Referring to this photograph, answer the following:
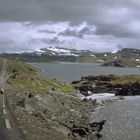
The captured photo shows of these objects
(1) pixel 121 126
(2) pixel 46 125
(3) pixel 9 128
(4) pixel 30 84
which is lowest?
(1) pixel 121 126

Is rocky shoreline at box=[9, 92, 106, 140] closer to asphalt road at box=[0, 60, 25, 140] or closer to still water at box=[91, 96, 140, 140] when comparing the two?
asphalt road at box=[0, 60, 25, 140]

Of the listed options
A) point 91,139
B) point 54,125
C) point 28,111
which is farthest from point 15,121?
point 28,111

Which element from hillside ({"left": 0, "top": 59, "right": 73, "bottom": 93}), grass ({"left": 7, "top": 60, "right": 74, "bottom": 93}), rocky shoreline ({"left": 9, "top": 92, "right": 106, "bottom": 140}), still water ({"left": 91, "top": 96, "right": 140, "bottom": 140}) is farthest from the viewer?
grass ({"left": 7, "top": 60, "right": 74, "bottom": 93})

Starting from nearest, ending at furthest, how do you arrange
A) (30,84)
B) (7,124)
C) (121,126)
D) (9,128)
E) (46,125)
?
(9,128) → (7,124) → (46,125) → (121,126) → (30,84)

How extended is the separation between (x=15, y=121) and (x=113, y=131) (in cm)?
899

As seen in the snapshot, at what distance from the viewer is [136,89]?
94500mm

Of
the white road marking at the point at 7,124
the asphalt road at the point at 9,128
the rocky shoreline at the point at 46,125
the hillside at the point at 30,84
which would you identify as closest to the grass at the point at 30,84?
the hillside at the point at 30,84

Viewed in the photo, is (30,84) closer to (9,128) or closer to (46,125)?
(46,125)

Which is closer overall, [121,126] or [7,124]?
[7,124]

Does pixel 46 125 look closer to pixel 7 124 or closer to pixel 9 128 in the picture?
pixel 7 124

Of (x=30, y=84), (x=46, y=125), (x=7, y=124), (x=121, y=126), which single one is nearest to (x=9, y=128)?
(x=7, y=124)

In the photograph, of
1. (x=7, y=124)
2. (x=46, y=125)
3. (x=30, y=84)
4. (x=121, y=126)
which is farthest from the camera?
(x=30, y=84)

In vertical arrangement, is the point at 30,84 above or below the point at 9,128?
below

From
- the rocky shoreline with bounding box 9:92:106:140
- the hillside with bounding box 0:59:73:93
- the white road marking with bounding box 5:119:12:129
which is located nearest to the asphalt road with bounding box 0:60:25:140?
the white road marking with bounding box 5:119:12:129
